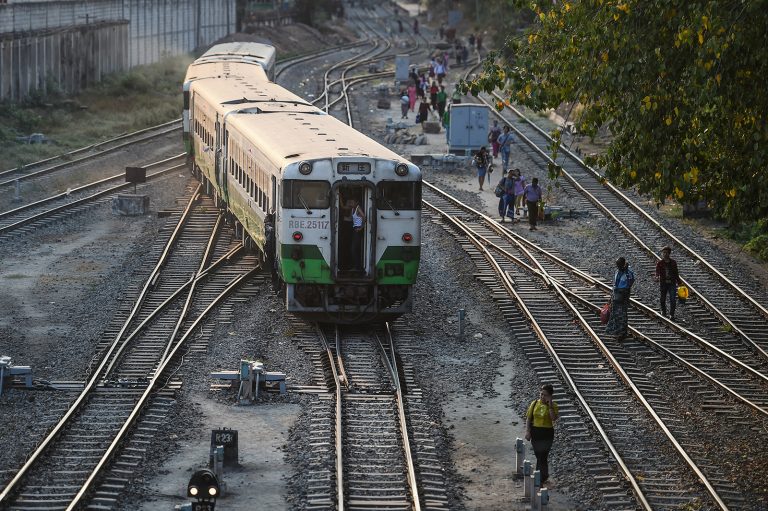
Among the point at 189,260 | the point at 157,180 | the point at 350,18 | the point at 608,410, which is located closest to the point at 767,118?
the point at 608,410

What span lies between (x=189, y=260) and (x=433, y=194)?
9.50 meters

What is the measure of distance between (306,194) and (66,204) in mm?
13561

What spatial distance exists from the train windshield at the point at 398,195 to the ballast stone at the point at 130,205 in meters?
12.7

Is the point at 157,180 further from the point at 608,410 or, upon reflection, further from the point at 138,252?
the point at 608,410

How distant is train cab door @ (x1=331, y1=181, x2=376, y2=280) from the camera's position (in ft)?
63.7

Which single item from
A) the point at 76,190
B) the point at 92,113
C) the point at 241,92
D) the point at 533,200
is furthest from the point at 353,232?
the point at 92,113

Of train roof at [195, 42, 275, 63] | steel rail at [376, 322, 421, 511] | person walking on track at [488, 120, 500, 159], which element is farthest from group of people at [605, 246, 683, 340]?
train roof at [195, 42, 275, 63]

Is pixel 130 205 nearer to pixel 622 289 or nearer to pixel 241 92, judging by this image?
pixel 241 92

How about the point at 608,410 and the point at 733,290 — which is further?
the point at 733,290

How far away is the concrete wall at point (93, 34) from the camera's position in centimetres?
4534

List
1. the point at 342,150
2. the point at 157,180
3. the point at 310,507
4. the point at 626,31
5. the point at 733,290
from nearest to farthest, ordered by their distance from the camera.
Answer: the point at 310,507
the point at 626,31
the point at 342,150
the point at 733,290
the point at 157,180

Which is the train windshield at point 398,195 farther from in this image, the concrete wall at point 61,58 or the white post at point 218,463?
the concrete wall at point 61,58

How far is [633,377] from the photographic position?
59.7 ft

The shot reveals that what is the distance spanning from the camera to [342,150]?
65.6 ft
